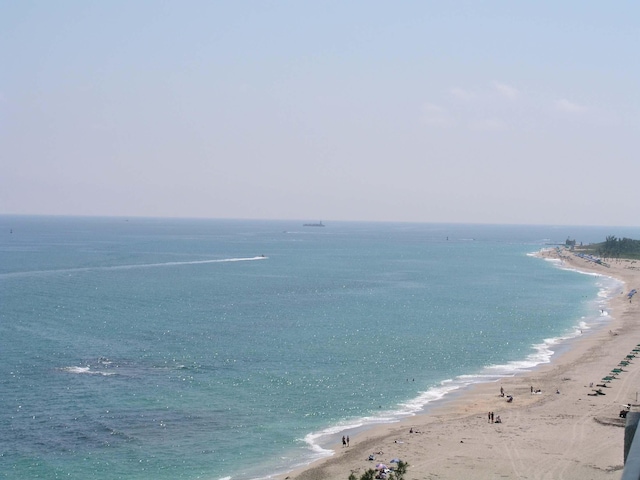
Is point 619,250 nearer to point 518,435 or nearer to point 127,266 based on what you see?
point 127,266

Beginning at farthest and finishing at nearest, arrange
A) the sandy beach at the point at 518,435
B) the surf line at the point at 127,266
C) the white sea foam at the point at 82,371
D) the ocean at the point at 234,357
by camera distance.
A: the surf line at the point at 127,266 < the white sea foam at the point at 82,371 < the ocean at the point at 234,357 < the sandy beach at the point at 518,435

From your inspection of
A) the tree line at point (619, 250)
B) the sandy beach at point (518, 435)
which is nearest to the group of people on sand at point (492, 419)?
the sandy beach at point (518, 435)

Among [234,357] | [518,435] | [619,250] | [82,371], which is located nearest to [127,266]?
[234,357]

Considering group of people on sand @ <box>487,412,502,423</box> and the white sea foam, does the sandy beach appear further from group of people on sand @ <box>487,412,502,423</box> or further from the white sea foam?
the white sea foam

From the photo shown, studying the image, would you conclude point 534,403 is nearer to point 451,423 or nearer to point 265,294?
point 451,423

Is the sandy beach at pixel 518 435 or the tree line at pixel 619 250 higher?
the tree line at pixel 619 250

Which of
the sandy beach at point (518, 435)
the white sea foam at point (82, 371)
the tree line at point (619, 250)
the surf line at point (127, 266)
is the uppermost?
the tree line at point (619, 250)

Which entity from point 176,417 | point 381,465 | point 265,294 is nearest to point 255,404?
point 176,417

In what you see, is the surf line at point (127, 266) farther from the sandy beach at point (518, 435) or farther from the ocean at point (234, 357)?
the sandy beach at point (518, 435)
